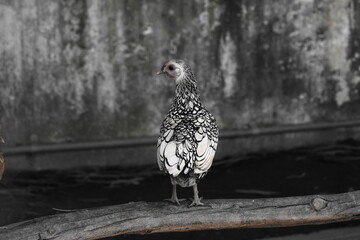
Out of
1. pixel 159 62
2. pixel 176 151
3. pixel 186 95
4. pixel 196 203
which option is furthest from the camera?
pixel 159 62

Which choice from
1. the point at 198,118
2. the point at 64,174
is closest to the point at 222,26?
the point at 64,174

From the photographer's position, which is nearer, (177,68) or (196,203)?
(196,203)

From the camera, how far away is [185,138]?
3.19 metres

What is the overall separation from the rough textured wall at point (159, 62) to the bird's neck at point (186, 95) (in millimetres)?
3025

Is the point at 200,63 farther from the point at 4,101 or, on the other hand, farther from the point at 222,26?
the point at 4,101

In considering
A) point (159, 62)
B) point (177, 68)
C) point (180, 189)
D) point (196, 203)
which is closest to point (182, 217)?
point (196, 203)

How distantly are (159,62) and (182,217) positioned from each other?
351 centimetres

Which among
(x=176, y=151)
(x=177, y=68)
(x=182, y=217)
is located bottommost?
(x=182, y=217)

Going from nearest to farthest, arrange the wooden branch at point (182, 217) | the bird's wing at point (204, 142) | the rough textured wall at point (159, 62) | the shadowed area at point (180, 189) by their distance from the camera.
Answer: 1. the wooden branch at point (182, 217)
2. the bird's wing at point (204, 142)
3. the shadowed area at point (180, 189)
4. the rough textured wall at point (159, 62)

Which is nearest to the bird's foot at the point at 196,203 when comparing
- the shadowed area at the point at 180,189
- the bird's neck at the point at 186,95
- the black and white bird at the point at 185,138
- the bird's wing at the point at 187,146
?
the black and white bird at the point at 185,138

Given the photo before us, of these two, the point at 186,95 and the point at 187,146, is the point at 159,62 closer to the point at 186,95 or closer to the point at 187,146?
the point at 186,95

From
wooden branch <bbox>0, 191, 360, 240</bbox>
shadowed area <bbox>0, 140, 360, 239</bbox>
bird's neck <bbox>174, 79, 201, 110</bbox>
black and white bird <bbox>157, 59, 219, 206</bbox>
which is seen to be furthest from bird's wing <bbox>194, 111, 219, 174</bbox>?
shadowed area <bbox>0, 140, 360, 239</bbox>

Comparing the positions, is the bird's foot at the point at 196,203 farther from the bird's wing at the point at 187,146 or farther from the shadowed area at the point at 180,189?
the shadowed area at the point at 180,189

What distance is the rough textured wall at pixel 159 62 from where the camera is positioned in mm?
6242
